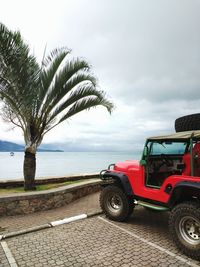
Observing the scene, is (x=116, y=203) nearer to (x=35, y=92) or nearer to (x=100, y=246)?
(x=100, y=246)

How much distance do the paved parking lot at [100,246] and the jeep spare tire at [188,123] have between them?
8.01 feet

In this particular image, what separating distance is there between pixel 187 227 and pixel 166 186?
841mm

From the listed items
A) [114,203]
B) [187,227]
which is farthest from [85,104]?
[187,227]

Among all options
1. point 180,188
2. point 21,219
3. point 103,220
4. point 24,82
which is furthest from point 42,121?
point 180,188

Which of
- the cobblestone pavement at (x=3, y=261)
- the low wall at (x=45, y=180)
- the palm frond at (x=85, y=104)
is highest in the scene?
the palm frond at (x=85, y=104)

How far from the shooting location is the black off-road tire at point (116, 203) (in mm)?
5836

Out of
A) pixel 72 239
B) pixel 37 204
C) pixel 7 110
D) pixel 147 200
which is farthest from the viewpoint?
pixel 7 110

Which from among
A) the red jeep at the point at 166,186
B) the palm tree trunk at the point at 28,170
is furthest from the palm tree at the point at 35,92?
the red jeep at the point at 166,186

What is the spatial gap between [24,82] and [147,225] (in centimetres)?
562

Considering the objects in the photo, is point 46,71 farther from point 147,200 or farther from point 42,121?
point 147,200

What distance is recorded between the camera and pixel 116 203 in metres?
6.26

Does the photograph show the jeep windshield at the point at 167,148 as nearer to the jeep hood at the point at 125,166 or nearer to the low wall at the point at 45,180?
the jeep hood at the point at 125,166

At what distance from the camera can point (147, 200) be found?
5.38 meters

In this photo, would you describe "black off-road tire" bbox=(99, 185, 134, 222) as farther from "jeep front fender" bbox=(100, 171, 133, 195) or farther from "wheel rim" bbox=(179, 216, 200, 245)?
"wheel rim" bbox=(179, 216, 200, 245)
